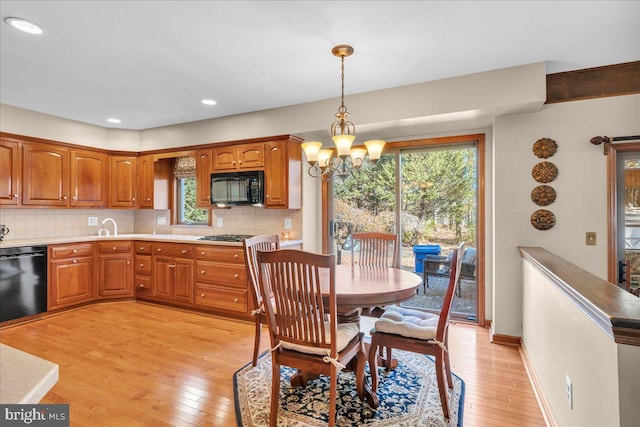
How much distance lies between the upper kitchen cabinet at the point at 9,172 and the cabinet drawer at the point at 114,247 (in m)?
1.04

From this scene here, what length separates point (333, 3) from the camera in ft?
6.58

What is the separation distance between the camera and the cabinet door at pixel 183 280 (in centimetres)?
417

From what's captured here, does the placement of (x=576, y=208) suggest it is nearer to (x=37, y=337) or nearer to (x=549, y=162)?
(x=549, y=162)

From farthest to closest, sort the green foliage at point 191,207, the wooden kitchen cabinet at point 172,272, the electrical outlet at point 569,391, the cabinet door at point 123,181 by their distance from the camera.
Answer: the green foliage at point 191,207
the cabinet door at point 123,181
the wooden kitchen cabinet at point 172,272
the electrical outlet at point 569,391

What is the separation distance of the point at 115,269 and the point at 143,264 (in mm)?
375

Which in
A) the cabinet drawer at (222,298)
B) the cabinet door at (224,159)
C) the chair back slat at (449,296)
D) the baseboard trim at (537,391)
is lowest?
the baseboard trim at (537,391)

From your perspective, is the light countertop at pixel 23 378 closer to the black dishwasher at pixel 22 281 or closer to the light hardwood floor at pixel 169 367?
the light hardwood floor at pixel 169 367

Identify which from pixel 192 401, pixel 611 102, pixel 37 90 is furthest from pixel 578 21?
pixel 37 90

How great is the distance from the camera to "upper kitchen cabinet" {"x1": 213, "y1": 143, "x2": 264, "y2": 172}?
4133 mm

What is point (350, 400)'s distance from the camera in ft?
7.30

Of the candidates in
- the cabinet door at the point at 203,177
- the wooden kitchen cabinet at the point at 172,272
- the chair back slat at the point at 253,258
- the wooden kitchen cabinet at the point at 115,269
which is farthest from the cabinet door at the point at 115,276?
the chair back slat at the point at 253,258

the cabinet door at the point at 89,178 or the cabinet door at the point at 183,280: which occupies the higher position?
the cabinet door at the point at 89,178

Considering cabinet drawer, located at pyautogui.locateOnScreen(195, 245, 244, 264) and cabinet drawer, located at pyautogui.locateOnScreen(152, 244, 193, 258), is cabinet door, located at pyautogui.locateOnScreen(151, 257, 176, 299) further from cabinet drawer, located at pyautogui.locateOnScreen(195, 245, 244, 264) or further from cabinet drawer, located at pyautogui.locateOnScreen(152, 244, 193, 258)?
cabinet drawer, located at pyautogui.locateOnScreen(195, 245, 244, 264)

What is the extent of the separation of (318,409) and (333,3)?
8.44 feet
